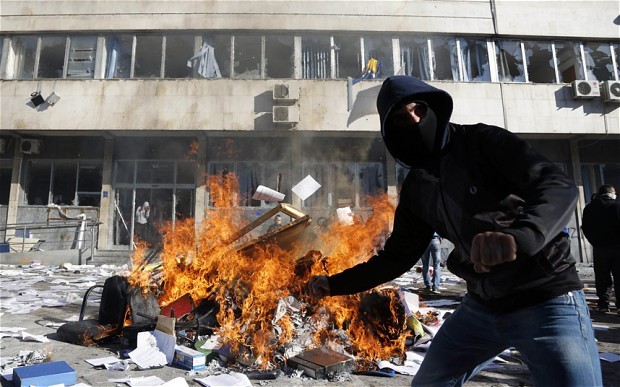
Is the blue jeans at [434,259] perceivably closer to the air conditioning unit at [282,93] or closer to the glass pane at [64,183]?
the air conditioning unit at [282,93]

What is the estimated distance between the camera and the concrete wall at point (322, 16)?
54.6 ft

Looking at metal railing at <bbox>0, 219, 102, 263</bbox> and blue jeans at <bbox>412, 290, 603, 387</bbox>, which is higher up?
metal railing at <bbox>0, 219, 102, 263</bbox>

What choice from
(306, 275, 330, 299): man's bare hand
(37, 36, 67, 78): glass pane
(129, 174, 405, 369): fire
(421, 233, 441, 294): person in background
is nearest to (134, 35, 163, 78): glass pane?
(37, 36, 67, 78): glass pane

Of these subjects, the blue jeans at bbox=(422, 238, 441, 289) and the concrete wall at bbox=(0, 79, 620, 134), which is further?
the concrete wall at bbox=(0, 79, 620, 134)

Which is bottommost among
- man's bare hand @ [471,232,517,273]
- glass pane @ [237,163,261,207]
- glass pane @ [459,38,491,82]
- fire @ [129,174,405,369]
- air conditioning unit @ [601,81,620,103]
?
fire @ [129,174,405,369]

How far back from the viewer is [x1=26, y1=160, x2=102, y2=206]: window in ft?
56.6

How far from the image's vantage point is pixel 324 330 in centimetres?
459

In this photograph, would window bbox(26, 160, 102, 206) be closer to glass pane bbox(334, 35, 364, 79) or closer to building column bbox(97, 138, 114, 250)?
building column bbox(97, 138, 114, 250)

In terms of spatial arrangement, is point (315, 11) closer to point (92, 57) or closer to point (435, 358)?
point (92, 57)

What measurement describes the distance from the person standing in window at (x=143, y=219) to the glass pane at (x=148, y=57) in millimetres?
5784

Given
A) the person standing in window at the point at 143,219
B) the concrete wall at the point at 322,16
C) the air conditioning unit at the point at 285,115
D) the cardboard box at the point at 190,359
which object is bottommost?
the cardboard box at the point at 190,359

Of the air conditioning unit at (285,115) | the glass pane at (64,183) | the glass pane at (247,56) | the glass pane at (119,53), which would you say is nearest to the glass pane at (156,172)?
the glass pane at (64,183)

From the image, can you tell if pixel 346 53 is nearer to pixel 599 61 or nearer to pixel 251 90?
pixel 251 90

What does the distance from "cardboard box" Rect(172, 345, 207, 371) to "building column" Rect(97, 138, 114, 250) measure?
14208 millimetres
